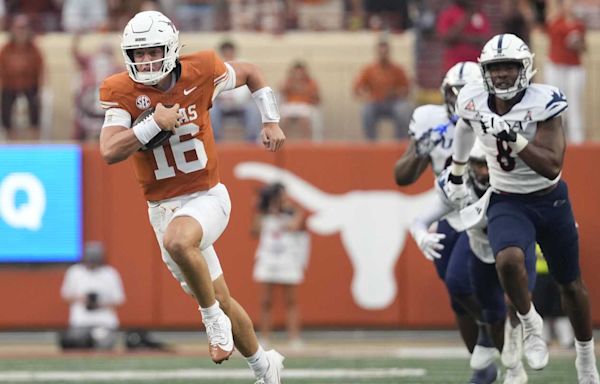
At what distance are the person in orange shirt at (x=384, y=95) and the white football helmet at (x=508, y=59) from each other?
20.9 ft

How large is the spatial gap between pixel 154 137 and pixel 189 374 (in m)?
2.91

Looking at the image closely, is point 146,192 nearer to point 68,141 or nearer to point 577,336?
point 577,336

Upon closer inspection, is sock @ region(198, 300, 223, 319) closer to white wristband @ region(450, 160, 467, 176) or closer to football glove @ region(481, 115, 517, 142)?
football glove @ region(481, 115, 517, 142)

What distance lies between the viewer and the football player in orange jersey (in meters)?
6.22

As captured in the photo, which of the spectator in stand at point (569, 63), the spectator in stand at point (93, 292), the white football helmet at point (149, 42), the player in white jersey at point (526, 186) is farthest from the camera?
the spectator in stand at point (569, 63)

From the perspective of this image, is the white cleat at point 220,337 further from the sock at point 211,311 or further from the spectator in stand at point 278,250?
the spectator in stand at point 278,250

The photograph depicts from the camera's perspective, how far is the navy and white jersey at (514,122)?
6.69 m

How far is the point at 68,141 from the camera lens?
1362 centimetres

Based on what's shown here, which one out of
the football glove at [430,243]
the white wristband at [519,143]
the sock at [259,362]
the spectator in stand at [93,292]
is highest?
the white wristband at [519,143]

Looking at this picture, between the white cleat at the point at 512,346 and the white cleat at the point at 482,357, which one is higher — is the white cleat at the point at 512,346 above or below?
above

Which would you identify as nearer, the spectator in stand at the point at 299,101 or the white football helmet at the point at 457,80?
the white football helmet at the point at 457,80

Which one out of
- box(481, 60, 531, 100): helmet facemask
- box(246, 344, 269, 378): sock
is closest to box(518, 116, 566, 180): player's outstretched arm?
box(481, 60, 531, 100): helmet facemask

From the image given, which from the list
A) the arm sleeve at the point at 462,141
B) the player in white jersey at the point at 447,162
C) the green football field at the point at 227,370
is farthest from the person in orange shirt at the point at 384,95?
the arm sleeve at the point at 462,141

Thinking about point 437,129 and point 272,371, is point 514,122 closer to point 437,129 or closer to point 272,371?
point 437,129
